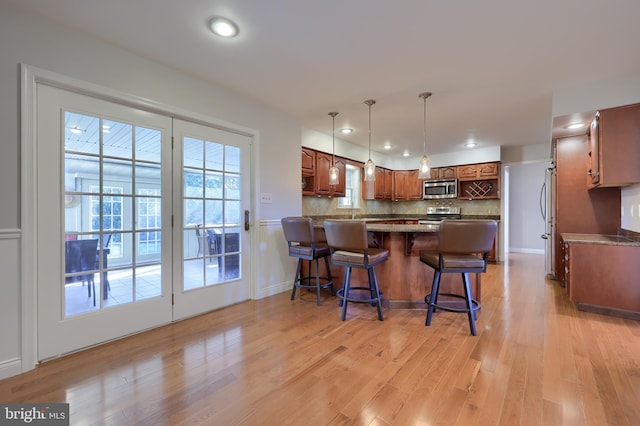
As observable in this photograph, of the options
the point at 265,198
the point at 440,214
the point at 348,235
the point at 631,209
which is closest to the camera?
the point at 348,235

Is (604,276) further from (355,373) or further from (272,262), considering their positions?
(272,262)

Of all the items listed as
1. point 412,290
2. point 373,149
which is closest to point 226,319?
point 412,290

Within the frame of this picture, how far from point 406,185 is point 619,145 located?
13.7ft

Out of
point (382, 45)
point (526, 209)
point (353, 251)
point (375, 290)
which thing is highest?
point (382, 45)

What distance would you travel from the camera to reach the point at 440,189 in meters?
6.34

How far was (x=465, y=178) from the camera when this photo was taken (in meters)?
6.12

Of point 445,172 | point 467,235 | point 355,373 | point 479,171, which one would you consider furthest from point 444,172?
point 355,373

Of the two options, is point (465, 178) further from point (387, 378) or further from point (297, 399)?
point (297, 399)

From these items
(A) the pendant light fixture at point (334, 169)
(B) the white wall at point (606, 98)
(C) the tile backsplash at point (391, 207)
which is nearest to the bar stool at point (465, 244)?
(A) the pendant light fixture at point (334, 169)

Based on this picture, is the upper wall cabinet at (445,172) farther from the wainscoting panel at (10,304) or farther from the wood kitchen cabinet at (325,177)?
the wainscoting panel at (10,304)

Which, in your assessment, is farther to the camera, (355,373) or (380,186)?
(380,186)

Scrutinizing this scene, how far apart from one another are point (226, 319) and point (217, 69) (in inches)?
93.2

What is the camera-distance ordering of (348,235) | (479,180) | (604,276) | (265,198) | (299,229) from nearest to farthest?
1. (348,235)
2. (604,276)
3. (299,229)
4. (265,198)
5. (479,180)

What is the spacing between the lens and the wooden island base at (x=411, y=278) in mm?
3035
